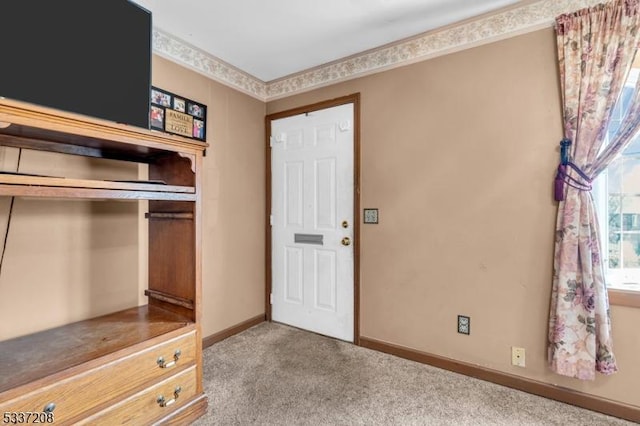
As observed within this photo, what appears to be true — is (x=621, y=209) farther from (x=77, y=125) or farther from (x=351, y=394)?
(x=77, y=125)

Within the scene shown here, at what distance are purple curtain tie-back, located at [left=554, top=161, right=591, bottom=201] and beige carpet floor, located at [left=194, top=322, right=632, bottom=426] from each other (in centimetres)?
129

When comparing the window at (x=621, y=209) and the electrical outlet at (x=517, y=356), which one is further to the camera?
the electrical outlet at (x=517, y=356)

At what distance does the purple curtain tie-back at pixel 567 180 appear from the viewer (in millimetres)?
1756

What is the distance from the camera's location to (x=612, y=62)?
5.54ft

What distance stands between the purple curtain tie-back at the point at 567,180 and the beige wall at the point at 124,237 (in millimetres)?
2466

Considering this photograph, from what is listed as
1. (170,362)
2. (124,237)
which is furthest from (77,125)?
(170,362)

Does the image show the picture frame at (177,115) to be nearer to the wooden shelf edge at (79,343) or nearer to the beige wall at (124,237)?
the beige wall at (124,237)

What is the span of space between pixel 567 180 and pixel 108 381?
267 cm

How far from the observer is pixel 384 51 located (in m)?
2.49

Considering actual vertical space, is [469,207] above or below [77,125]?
below

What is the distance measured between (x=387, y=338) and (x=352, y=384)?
0.57m

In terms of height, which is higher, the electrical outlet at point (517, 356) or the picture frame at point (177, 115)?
the picture frame at point (177, 115)

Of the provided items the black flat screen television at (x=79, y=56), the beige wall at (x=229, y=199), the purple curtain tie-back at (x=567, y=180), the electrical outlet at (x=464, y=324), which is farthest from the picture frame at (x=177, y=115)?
the purple curtain tie-back at (x=567, y=180)

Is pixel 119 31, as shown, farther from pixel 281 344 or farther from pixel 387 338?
pixel 387 338
